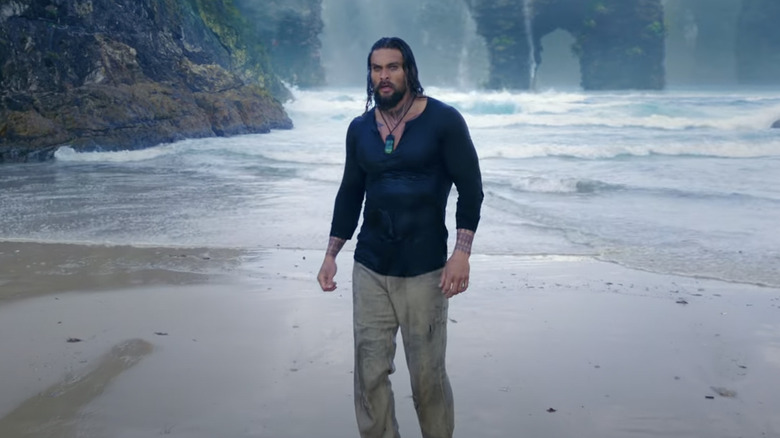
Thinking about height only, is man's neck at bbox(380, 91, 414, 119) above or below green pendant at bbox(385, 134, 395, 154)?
above

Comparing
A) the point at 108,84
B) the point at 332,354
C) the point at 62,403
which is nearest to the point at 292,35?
the point at 108,84

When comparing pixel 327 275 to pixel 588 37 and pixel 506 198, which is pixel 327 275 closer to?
pixel 506 198

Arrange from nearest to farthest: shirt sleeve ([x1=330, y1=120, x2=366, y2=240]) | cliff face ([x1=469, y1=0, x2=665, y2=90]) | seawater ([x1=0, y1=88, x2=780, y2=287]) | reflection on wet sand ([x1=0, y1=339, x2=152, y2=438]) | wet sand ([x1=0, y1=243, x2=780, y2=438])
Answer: shirt sleeve ([x1=330, y1=120, x2=366, y2=240]) → reflection on wet sand ([x1=0, y1=339, x2=152, y2=438]) → wet sand ([x1=0, y1=243, x2=780, y2=438]) → seawater ([x1=0, y1=88, x2=780, y2=287]) → cliff face ([x1=469, y1=0, x2=665, y2=90])

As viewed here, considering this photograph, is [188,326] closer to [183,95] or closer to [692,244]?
[692,244]

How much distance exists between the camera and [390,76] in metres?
2.86

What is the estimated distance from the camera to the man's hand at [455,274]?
2793 millimetres

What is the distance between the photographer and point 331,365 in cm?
407

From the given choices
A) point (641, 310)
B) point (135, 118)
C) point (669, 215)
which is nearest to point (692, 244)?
point (669, 215)

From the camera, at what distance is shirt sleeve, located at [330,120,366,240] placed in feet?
9.84

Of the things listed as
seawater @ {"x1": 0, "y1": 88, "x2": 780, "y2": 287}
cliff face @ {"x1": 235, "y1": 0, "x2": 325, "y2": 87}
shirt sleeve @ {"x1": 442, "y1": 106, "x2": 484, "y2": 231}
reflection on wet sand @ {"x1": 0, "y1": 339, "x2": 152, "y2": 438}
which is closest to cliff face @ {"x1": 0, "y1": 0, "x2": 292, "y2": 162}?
seawater @ {"x1": 0, "y1": 88, "x2": 780, "y2": 287}

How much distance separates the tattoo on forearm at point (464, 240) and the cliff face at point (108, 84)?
15304mm

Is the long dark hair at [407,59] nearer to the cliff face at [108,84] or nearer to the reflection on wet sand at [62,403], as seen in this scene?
the reflection on wet sand at [62,403]

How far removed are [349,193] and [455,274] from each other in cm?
53

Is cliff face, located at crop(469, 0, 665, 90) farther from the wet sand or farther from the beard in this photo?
the beard
